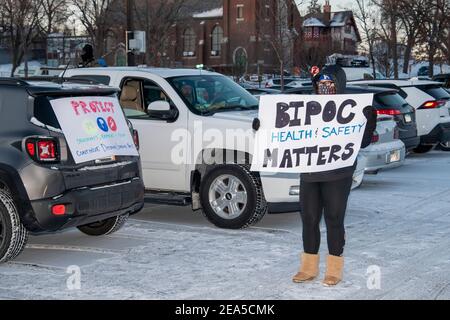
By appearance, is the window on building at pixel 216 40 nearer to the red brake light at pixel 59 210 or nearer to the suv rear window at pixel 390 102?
the suv rear window at pixel 390 102

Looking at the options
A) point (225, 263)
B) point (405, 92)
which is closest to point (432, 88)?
point (405, 92)

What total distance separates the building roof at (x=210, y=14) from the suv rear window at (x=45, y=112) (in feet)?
266

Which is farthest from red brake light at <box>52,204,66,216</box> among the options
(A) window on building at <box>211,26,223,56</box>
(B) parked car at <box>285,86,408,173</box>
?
(A) window on building at <box>211,26,223,56</box>

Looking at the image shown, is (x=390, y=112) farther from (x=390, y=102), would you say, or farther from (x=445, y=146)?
(x=445, y=146)

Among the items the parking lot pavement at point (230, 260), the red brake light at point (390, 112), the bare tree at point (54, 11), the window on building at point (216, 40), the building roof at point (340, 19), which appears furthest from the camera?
the building roof at point (340, 19)

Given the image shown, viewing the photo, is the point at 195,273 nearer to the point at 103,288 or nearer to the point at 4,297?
the point at 103,288

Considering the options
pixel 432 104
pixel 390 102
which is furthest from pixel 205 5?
pixel 390 102

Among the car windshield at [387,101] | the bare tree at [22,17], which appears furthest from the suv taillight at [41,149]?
the bare tree at [22,17]

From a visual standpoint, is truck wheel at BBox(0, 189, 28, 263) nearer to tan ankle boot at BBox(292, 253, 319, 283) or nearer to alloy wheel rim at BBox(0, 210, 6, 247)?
alloy wheel rim at BBox(0, 210, 6, 247)

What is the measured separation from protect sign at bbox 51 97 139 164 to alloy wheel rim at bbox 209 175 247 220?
1.41 m

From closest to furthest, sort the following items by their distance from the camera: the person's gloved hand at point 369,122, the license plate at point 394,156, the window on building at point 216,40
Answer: the person's gloved hand at point 369,122, the license plate at point 394,156, the window on building at point 216,40

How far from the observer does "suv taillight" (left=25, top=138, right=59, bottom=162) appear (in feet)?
22.1

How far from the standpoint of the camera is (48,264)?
7.07 meters

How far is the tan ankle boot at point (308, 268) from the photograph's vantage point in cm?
627
